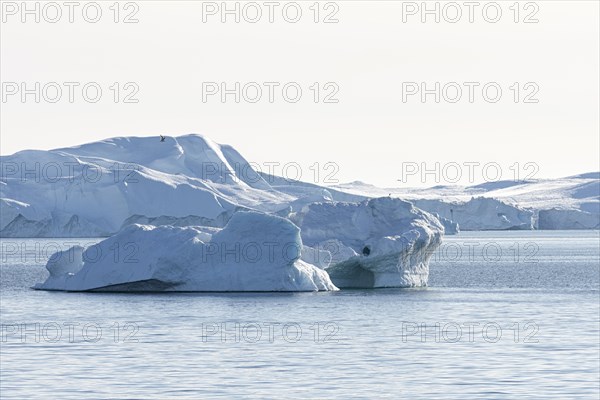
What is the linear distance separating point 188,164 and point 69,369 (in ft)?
482

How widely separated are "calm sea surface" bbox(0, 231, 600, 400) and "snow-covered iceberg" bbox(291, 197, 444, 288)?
1.22m

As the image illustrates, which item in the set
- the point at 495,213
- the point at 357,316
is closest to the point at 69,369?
the point at 357,316

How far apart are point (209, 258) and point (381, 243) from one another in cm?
721

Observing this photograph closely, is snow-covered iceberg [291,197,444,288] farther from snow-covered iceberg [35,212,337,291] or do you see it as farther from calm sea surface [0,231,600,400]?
snow-covered iceberg [35,212,337,291]

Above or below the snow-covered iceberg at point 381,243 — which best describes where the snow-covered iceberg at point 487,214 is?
above

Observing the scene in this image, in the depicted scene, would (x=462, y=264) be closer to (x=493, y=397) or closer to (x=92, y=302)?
(x=92, y=302)

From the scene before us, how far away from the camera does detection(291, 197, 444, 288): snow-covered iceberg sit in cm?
5156

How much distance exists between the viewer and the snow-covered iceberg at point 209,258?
157 feet

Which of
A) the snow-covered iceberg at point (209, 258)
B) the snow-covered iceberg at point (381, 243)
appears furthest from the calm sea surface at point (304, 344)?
the snow-covered iceberg at point (381, 243)

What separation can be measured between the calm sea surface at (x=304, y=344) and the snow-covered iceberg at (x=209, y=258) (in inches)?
34.2

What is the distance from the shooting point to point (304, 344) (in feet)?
104

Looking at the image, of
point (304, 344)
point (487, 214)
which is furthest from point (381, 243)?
point (487, 214)

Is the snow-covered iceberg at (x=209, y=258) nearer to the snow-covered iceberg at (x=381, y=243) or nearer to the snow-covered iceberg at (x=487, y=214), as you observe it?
the snow-covered iceberg at (x=381, y=243)

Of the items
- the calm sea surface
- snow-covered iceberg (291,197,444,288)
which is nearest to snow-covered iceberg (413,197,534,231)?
snow-covered iceberg (291,197,444,288)
